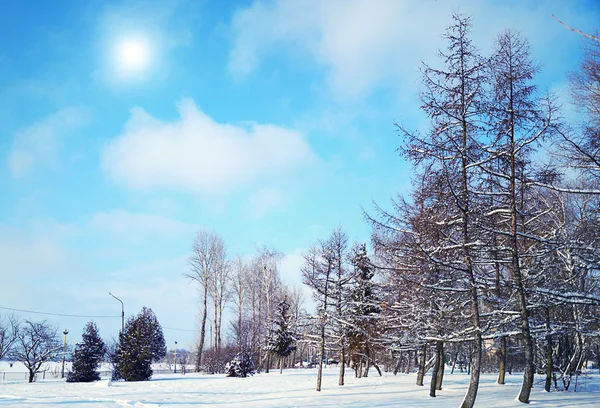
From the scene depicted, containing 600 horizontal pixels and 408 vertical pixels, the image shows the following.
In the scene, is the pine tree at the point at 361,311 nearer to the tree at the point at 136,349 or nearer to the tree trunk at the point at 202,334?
the tree at the point at 136,349

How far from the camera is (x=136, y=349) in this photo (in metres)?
30.5

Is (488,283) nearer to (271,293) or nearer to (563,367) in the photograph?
(563,367)

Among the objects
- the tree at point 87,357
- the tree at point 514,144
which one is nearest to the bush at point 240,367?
the tree at point 87,357

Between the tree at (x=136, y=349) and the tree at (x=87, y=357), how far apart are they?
1559 mm

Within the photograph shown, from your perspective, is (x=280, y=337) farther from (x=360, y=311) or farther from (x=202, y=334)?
(x=360, y=311)

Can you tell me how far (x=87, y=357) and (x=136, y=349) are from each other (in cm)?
337

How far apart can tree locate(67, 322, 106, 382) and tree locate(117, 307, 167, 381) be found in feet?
5.12

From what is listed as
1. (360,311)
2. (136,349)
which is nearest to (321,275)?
(360,311)

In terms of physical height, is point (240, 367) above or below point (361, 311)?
below

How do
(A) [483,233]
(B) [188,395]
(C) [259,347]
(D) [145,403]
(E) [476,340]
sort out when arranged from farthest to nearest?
(C) [259,347], (B) [188,395], (D) [145,403], (A) [483,233], (E) [476,340]

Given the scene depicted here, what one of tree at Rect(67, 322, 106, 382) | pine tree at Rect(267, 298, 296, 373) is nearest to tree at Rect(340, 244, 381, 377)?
pine tree at Rect(267, 298, 296, 373)

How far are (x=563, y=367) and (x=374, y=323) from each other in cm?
895

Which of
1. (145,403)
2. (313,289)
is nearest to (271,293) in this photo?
(313,289)

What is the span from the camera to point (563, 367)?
19328mm
